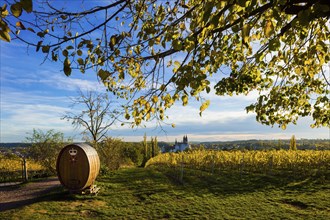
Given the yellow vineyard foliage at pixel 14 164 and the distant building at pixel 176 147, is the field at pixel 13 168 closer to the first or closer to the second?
the yellow vineyard foliage at pixel 14 164

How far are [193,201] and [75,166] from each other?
4565mm

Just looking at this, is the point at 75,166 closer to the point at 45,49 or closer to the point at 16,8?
A: the point at 45,49

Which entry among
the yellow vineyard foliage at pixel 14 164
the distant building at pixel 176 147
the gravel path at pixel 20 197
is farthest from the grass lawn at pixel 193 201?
the distant building at pixel 176 147

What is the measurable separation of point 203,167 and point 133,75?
1549 centimetres

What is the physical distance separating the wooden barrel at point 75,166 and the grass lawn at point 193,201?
0.50 metres

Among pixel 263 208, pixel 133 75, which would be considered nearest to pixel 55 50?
pixel 133 75

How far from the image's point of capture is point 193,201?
34.0ft

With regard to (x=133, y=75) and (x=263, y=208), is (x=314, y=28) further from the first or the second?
(x=263, y=208)

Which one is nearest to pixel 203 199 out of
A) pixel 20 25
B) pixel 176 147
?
pixel 20 25

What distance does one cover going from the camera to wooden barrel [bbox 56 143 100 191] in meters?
11.1

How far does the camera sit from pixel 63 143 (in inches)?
797

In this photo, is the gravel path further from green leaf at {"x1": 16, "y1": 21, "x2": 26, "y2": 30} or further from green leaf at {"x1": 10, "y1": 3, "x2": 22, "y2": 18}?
green leaf at {"x1": 10, "y1": 3, "x2": 22, "y2": 18}

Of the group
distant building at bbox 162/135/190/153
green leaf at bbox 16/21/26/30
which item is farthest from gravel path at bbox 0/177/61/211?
distant building at bbox 162/135/190/153

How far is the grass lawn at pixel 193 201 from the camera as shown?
875 cm
